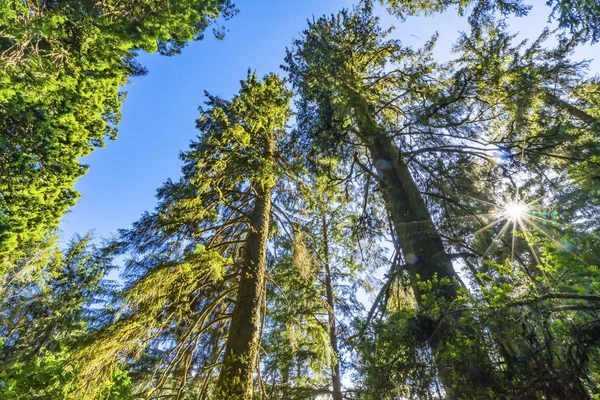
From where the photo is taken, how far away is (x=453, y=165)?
582 centimetres

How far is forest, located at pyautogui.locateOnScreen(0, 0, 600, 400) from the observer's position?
2.33 metres

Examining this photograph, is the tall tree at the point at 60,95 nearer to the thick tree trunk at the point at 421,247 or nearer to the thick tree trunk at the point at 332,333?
the thick tree trunk at the point at 421,247

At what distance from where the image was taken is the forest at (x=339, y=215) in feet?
7.63

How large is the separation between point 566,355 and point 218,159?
640 cm

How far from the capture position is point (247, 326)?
4836 millimetres

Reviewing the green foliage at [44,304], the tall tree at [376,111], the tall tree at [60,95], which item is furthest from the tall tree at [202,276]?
the green foliage at [44,304]

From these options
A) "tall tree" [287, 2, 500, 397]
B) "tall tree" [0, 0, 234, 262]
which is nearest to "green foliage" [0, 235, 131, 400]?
"tall tree" [0, 0, 234, 262]

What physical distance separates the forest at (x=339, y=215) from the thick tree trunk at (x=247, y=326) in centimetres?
4

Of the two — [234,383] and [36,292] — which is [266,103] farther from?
[36,292]

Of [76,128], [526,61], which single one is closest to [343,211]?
[526,61]

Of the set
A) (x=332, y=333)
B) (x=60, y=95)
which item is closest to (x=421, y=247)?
(x=332, y=333)

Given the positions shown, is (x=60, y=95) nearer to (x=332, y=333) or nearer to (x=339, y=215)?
(x=339, y=215)

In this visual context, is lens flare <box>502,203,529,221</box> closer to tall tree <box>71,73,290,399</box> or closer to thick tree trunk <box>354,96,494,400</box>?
thick tree trunk <box>354,96,494,400</box>

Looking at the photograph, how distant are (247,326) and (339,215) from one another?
3629mm
